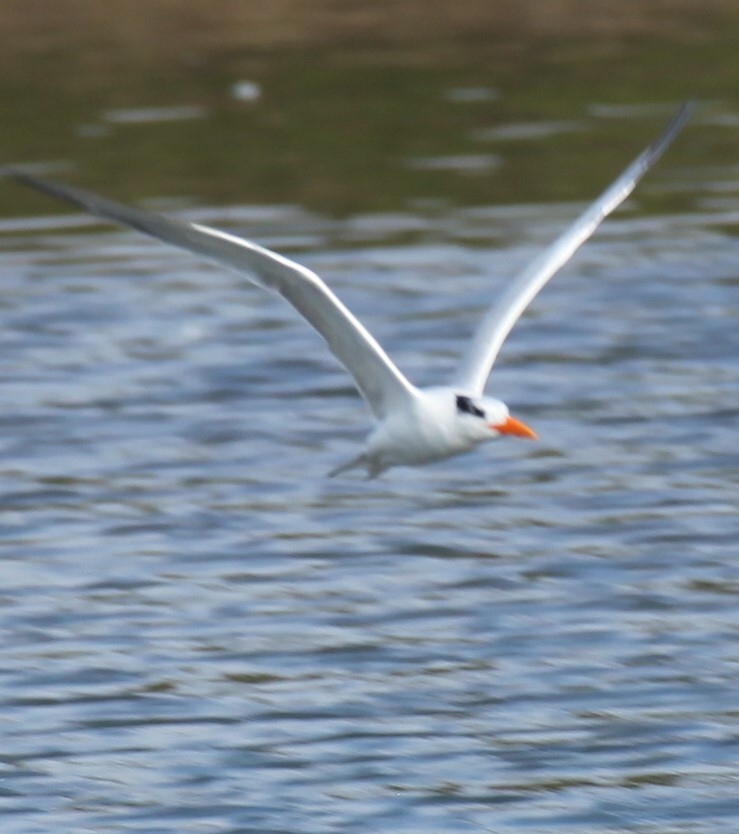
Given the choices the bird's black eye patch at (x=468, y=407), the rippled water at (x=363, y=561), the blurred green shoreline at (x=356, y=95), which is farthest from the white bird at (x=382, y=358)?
the blurred green shoreline at (x=356, y=95)

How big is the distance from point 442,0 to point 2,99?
7.51m

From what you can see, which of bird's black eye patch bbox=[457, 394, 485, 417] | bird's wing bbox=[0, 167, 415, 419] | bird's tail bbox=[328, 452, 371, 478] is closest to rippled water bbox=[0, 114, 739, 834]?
bird's tail bbox=[328, 452, 371, 478]

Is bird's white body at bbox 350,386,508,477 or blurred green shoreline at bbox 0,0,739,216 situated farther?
blurred green shoreline at bbox 0,0,739,216

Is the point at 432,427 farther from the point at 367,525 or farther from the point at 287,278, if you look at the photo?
the point at 367,525

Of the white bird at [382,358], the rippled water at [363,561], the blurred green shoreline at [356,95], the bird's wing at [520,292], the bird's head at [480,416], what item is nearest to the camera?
the rippled water at [363,561]

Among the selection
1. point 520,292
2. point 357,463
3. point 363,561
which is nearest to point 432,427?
point 357,463

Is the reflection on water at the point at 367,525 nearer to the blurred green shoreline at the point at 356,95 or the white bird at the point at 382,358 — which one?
the blurred green shoreline at the point at 356,95

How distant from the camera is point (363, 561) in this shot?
1280cm

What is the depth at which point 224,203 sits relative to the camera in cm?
2250

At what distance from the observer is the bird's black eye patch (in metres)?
10.9

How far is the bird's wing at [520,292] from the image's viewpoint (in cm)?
1155

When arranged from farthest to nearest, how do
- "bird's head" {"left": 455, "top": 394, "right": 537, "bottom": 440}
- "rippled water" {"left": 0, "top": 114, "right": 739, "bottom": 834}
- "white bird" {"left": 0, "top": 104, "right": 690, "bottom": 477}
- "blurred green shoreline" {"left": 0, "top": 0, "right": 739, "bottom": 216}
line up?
"blurred green shoreline" {"left": 0, "top": 0, "right": 739, "bottom": 216}
"bird's head" {"left": 455, "top": 394, "right": 537, "bottom": 440}
"white bird" {"left": 0, "top": 104, "right": 690, "bottom": 477}
"rippled water" {"left": 0, "top": 114, "right": 739, "bottom": 834}

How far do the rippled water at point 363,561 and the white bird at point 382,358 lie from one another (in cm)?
105

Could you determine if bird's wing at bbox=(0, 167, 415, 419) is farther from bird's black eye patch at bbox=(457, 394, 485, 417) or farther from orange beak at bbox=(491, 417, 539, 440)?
orange beak at bbox=(491, 417, 539, 440)
